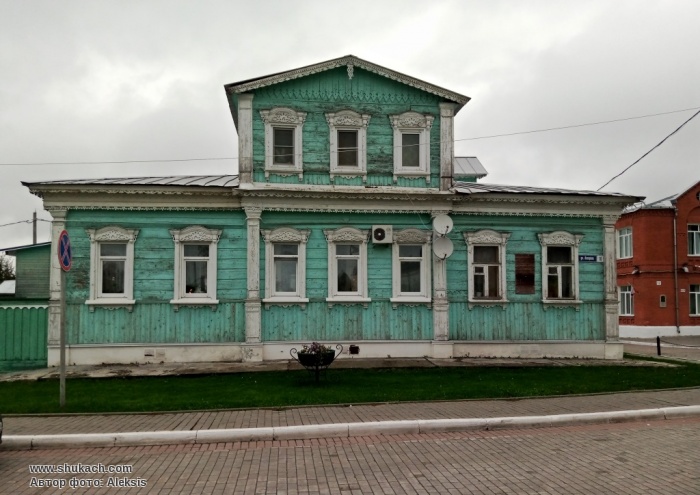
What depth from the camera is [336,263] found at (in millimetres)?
16609

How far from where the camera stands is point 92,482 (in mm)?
6586

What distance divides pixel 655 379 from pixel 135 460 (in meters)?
11.3

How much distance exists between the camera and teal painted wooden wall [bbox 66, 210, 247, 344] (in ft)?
51.7

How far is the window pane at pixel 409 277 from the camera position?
16.9m

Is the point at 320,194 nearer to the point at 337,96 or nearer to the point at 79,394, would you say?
the point at 337,96

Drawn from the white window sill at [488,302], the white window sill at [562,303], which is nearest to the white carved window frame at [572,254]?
the white window sill at [562,303]

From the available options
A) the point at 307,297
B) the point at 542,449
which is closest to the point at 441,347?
the point at 307,297

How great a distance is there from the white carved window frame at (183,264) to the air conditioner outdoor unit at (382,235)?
14.2 feet

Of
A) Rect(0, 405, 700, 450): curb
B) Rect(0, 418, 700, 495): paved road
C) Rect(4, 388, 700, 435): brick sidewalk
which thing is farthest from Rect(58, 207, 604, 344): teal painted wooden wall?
Rect(0, 418, 700, 495): paved road

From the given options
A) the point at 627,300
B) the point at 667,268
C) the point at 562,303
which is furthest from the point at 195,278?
the point at 627,300

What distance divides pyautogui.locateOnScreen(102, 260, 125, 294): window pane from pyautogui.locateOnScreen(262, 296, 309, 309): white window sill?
3955 mm

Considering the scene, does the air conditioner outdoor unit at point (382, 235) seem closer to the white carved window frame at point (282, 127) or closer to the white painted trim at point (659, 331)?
the white carved window frame at point (282, 127)

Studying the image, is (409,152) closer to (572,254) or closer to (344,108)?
(344,108)

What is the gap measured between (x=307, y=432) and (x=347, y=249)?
8652 mm
